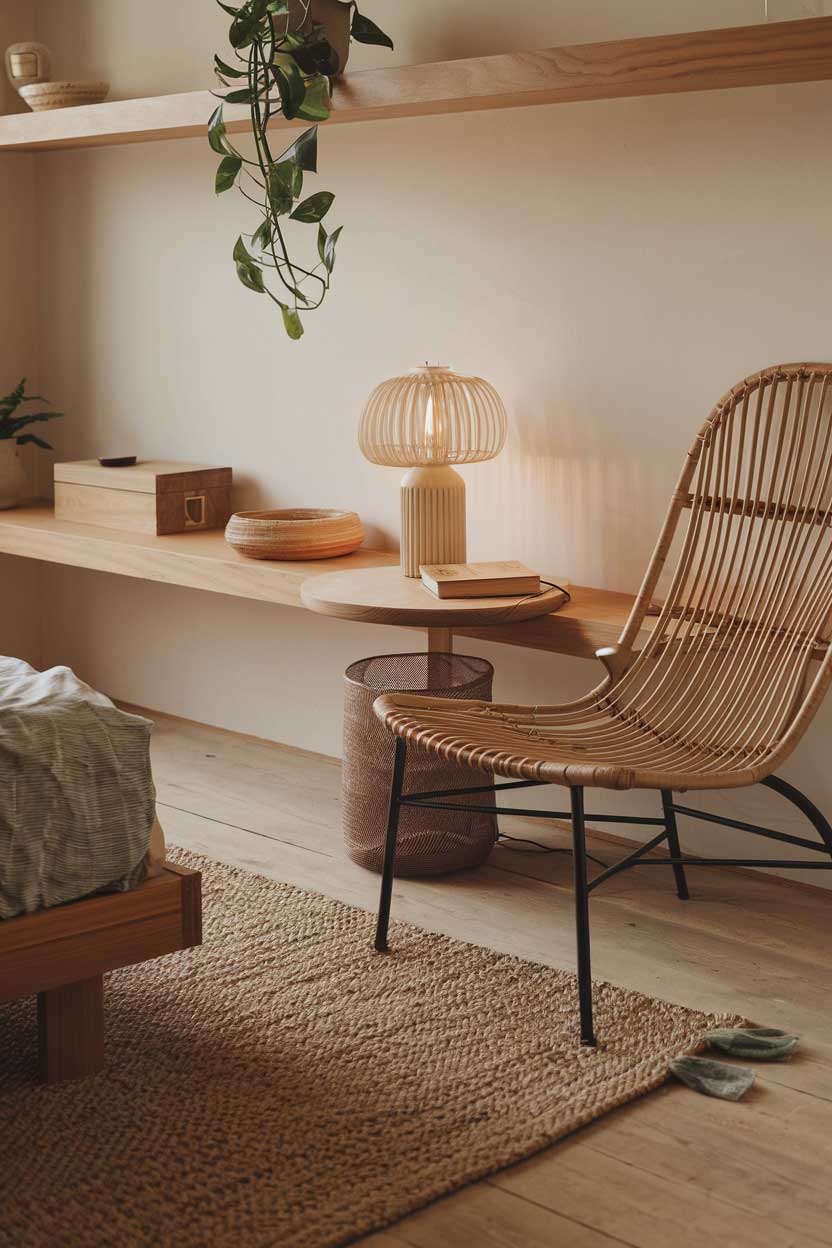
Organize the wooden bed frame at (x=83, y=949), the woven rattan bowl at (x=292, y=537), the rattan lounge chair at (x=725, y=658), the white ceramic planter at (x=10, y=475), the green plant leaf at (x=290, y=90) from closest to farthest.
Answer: the wooden bed frame at (x=83, y=949) < the rattan lounge chair at (x=725, y=658) < the green plant leaf at (x=290, y=90) < the woven rattan bowl at (x=292, y=537) < the white ceramic planter at (x=10, y=475)

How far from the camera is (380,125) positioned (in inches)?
128

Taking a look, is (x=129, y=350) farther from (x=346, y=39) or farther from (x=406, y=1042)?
(x=406, y=1042)

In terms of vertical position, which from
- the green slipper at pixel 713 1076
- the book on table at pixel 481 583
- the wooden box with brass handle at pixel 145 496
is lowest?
the green slipper at pixel 713 1076

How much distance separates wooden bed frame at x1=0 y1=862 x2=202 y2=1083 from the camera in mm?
1868

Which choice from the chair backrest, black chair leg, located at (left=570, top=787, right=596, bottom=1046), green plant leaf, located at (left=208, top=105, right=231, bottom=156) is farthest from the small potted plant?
black chair leg, located at (left=570, top=787, right=596, bottom=1046)

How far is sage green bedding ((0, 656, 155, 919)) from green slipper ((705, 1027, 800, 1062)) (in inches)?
35.4

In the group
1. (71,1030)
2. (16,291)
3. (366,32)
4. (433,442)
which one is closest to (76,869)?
(71,1030)

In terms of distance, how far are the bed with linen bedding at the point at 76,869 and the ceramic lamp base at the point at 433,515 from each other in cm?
99

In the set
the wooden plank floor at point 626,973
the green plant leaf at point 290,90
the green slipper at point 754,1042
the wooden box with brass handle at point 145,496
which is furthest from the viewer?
the wooden box with brass handle at point 145,496

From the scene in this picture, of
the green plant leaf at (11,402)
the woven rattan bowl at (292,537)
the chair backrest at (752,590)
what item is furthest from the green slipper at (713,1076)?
the green plant leaf at (11,402)

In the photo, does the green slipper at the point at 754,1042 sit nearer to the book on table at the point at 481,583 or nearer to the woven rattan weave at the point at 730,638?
the woven rattan weave at the point at 730,638

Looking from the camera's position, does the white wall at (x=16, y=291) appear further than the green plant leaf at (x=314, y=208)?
Yes

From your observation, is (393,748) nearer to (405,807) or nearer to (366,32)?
(405,807)

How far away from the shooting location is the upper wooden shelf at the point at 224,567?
267cm
